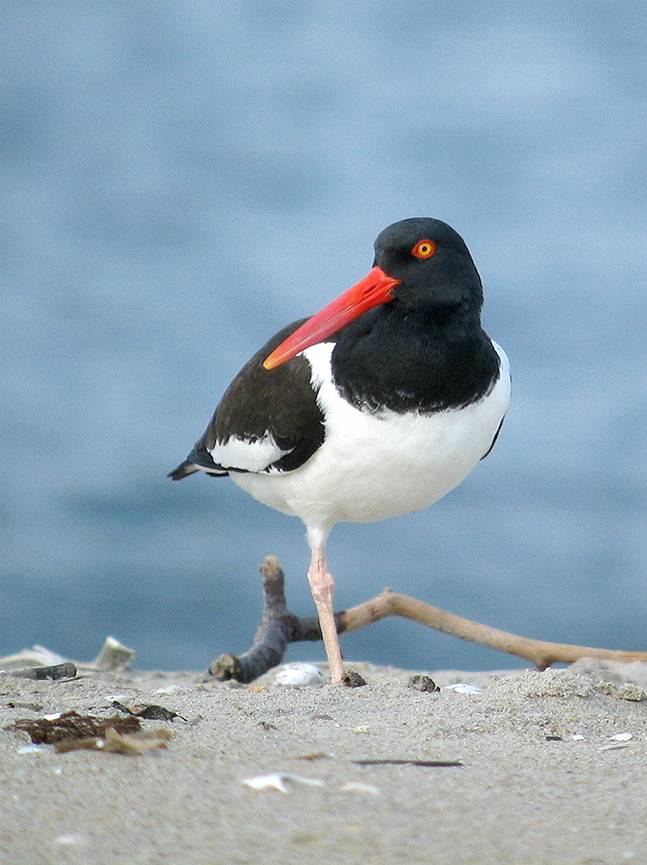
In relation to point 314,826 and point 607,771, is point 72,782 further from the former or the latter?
point 607,771

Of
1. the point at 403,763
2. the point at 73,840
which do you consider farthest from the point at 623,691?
the point at 73,840

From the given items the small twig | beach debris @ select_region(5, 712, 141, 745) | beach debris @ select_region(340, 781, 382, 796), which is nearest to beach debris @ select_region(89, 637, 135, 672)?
the small twig

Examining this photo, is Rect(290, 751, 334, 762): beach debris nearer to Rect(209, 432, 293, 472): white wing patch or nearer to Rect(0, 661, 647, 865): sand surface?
Rect(0, 661, 647, 865): sand surface

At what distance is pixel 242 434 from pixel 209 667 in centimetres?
130

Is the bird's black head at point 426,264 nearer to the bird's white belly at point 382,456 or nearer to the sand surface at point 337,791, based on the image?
the bird's white belly at point 382,456

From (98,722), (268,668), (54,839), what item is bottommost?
(54,839)

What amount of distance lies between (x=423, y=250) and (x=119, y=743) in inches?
111

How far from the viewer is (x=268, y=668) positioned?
6.70m

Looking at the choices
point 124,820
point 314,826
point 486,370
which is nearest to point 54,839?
point 124,820

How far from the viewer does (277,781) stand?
3158 mm

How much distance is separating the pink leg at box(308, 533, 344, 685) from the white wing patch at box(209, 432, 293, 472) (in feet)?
1.59

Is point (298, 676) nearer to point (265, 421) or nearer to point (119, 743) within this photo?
point (265, 421)

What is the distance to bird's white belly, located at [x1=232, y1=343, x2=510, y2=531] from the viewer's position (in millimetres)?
5449

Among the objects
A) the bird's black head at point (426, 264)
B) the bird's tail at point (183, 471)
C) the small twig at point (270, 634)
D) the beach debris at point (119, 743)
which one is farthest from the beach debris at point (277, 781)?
the bird's tail at point (183, 471)
